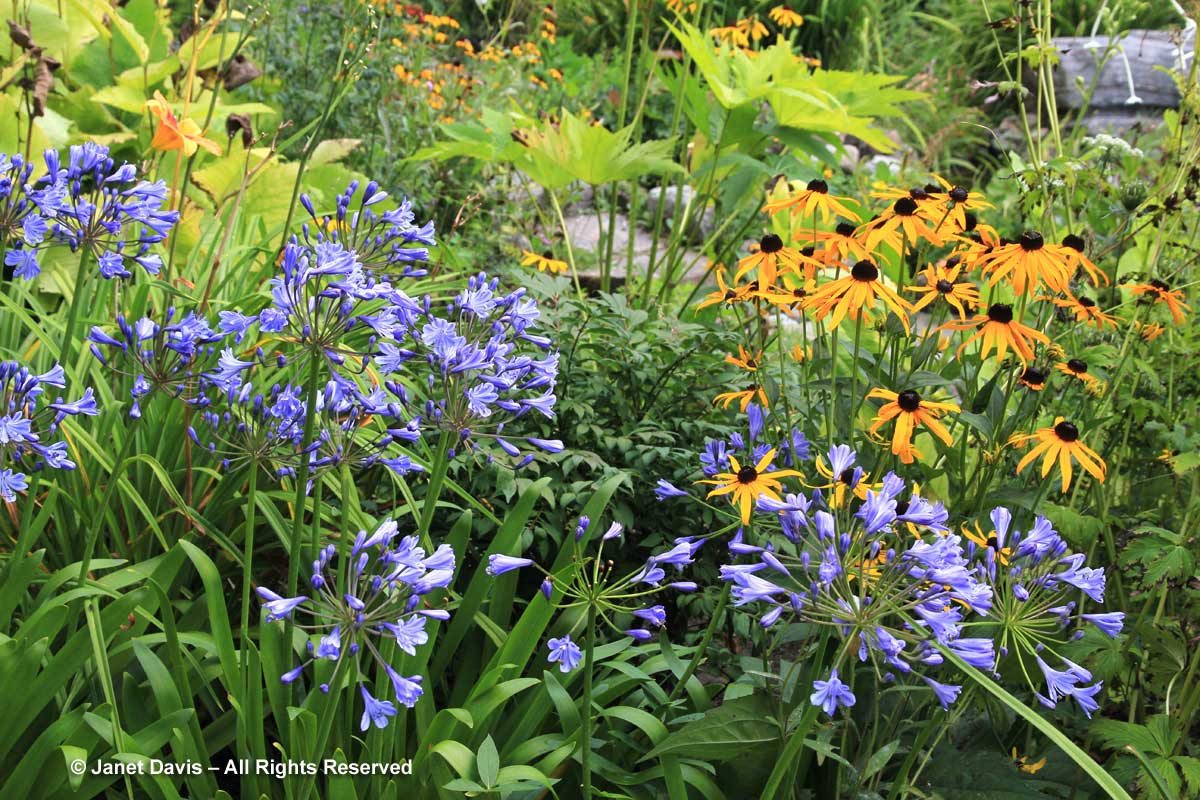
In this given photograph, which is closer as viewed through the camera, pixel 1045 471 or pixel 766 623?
pixel 766 623

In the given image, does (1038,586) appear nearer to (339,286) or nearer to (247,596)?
(339,286)

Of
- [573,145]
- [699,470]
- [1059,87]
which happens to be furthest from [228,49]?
[1059,87]

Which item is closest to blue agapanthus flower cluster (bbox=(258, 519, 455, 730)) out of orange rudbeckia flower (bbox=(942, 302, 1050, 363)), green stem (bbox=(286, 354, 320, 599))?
green stem (bbox=(286, 354, 320, 599))

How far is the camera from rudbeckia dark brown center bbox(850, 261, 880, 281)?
189cm

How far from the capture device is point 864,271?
1.90m

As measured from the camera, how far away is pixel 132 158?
3.86m

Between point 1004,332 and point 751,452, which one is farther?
point 751,452

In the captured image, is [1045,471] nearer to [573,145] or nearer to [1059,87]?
[573,145]

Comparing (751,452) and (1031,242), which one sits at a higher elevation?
(1031,242)

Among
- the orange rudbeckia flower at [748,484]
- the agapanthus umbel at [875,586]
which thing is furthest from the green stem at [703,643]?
the agapanthus umbel at [875,586]

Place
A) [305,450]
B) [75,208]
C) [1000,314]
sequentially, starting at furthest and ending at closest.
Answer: [1000,314] → [75,208] → [305,450]

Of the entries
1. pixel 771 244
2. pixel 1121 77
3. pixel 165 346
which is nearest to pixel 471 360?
pixel 165 346

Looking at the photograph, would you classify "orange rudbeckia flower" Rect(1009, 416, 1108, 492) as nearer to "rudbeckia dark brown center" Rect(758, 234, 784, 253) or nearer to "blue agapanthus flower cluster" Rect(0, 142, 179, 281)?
"rudbeckia dark brown center" Rect(758, 234, 784, 253)

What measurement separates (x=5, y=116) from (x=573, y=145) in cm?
169
